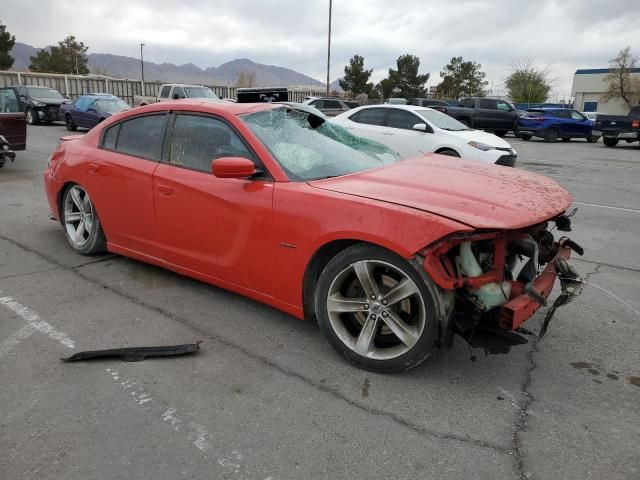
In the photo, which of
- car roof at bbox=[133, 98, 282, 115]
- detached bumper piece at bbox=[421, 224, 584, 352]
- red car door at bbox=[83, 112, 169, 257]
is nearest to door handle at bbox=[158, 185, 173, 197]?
red car door at bbox=[83, 112, 169, 257]

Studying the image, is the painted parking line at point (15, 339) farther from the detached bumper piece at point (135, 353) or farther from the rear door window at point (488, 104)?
the rear door window at point (488, 104)

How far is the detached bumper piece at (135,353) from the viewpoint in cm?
305

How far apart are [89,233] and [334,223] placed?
9.70 ft

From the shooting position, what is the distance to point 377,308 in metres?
2.87

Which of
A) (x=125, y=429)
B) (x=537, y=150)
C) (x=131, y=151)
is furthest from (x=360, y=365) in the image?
(x=537, y=150)

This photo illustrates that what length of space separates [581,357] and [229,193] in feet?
8.16

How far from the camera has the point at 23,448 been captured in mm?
2285

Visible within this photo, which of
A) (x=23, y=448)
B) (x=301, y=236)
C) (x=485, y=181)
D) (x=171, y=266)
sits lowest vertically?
(x=23, y=448)

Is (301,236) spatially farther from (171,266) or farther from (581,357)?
(581,357)

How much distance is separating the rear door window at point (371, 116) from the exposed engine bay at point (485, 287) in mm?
8404

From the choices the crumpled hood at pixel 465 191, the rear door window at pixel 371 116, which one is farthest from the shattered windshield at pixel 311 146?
the rear door window at pixel 371 116

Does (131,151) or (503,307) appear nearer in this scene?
(503,307)

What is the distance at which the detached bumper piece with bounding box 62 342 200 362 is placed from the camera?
120 inches

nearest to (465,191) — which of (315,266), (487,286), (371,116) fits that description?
(487,286)
